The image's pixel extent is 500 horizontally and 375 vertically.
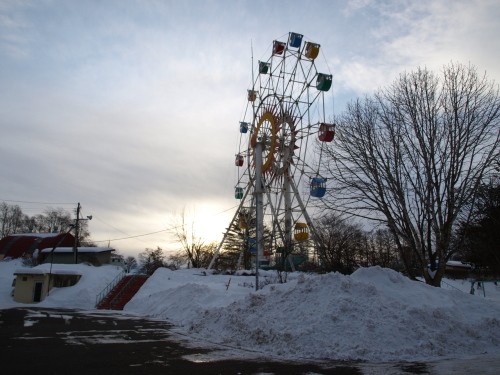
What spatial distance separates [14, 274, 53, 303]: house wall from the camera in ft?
107

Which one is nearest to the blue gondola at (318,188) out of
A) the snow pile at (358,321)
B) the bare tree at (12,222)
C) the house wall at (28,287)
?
the snow pile at (358,321)

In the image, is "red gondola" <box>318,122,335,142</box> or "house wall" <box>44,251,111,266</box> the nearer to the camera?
"red gondola" <box>318,122,335,142</box>

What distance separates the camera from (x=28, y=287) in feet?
107

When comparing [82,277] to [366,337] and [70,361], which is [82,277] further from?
[366,337]

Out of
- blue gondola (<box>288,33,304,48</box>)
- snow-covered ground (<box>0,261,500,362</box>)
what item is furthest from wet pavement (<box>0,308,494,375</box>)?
blue gondola (<box>288,33,304,48</box>)

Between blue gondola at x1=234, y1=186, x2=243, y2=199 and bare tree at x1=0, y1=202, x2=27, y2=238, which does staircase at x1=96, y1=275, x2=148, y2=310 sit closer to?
blue gondola at x1=234, y1=186, x2=243, y2=199

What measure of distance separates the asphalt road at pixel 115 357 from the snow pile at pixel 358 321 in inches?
55.9

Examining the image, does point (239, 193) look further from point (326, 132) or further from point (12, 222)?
point (12, 222)

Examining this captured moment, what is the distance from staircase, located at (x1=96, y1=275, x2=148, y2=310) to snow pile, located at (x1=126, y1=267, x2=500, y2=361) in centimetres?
1526

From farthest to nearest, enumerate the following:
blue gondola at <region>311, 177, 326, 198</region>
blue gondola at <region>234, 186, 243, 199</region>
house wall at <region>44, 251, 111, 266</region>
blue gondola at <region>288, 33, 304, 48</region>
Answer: house wall at <region>44, 251, 111, 266</region>
blue gondola at <region>234, 186, 243, 199</region>
blue gondola at <region>288, 33, 304, 48</region>
blue gondola at <region>311, 177, 326, 198</region>

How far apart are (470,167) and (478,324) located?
6491 mm

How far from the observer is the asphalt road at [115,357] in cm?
830

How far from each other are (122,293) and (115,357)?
2284 centimetres

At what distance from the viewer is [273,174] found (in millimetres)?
33344
